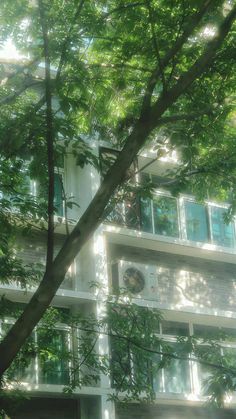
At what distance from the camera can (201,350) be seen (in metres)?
10.3

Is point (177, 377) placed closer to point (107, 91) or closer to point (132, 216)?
point (132, 216)

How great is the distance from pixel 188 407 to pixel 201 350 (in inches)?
236

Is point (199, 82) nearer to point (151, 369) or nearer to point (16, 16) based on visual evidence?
point (16, 16)

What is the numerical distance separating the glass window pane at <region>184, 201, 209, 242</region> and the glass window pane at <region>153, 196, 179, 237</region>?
330 millimetres

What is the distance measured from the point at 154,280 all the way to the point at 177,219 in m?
1.74

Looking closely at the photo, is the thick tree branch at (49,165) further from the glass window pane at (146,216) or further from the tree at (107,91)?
the glass window pane at (146,216)

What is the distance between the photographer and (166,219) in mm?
17328

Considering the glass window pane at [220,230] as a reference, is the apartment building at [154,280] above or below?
below

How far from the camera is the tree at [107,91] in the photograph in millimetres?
8305

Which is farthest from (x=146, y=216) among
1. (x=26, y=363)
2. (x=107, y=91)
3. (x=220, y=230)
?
(x=26, y=363)

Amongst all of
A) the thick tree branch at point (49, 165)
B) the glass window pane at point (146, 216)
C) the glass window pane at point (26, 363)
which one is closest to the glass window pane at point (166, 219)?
the glass window pane at point (146, 216)

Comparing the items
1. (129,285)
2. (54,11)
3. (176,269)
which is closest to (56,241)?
(129,285)

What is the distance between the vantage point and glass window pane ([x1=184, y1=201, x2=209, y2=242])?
17.6 metres

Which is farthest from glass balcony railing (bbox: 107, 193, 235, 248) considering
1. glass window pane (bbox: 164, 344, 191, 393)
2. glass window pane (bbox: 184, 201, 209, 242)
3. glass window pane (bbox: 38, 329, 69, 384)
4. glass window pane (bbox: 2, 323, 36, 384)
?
glass window pane (bbox: 2, 323, 36, 384)
